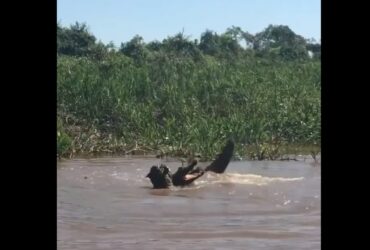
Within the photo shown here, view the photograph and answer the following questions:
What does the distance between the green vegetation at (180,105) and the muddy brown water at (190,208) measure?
55cm

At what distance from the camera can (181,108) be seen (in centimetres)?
1026

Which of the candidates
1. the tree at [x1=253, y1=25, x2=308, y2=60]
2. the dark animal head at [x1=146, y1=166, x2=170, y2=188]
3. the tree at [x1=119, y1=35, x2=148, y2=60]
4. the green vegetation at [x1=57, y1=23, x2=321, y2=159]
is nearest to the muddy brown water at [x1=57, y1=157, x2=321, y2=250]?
the dark animal head at [x1=146, y1=166, x2=170, y2=188]

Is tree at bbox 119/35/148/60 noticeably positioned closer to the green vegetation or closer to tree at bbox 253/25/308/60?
the green vegetation

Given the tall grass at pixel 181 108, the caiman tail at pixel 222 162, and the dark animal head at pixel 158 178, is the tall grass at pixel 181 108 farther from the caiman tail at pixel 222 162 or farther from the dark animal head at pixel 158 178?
the dark animal head at pixel 158 178

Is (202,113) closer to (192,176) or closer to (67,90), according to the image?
(67,90)

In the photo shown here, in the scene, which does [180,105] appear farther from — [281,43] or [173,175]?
[281,43]

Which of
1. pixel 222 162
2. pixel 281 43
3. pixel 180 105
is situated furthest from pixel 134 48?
pixel 222 162

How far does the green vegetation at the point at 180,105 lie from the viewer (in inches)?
352

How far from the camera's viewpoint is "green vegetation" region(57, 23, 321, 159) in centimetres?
895

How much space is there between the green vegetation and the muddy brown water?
1.80 feet

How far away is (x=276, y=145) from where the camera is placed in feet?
30.6
